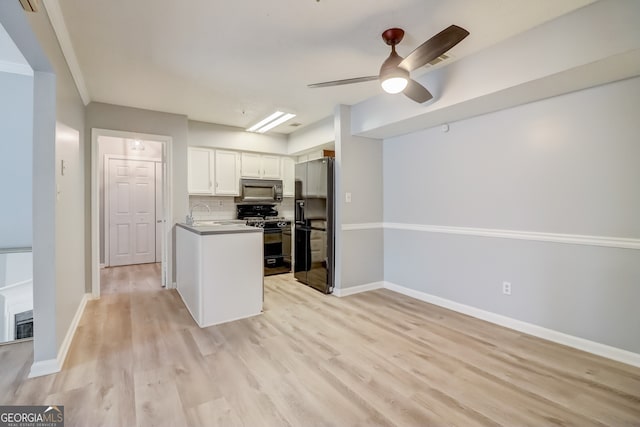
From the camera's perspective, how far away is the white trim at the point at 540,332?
2219 millimetres

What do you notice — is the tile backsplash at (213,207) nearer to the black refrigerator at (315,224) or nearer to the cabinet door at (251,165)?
the cabinet door at (251,165)

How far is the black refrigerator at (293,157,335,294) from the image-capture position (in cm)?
395

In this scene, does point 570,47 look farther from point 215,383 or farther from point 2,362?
point 2,362

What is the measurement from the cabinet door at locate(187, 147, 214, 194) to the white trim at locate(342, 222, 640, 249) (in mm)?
2516

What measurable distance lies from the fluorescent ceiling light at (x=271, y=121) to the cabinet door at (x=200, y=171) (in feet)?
2.84

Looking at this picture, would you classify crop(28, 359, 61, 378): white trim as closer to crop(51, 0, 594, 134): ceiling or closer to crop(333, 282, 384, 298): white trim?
crop(51, 0, 594, 134): ceiling

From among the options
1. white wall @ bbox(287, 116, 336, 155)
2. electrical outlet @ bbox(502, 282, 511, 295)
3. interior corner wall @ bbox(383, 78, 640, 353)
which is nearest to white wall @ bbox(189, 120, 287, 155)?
white wall @ bbox(287, 116, 336, 155)

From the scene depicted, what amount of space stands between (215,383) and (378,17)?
9.23ft

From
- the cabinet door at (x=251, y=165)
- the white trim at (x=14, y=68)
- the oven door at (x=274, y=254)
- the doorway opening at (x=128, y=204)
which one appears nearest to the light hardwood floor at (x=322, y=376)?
the oven door at (x=274, y=254)

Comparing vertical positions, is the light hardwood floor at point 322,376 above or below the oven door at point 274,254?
below

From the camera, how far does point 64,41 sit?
229 centimetres

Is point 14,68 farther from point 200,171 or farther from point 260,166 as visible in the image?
point 260,166

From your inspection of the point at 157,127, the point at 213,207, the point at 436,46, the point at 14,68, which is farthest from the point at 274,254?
the point at 436,46

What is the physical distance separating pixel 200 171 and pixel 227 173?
0.44 metres
